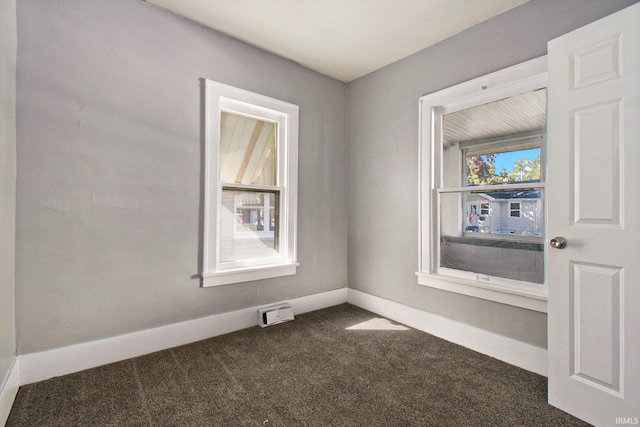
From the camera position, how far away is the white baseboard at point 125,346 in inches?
75.8

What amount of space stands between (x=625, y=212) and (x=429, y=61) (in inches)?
78.1

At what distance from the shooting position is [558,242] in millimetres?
1752

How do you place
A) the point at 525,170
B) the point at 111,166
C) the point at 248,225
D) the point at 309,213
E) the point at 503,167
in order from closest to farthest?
the point at 111,166 → the point at 525,170 → the point at 503,167 → the point at 248,225 → the point at 309,213

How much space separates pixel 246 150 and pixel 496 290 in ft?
8.15

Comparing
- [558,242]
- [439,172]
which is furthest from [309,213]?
[558,242]

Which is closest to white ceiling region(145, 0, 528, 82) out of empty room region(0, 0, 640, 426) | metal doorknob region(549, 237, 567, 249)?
empty room region(0, 0, 640, 426)

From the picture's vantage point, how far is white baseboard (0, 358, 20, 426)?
154 centimetres

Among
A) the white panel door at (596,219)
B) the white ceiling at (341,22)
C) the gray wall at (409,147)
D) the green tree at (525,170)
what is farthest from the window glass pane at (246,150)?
the white panel door at (596,219)

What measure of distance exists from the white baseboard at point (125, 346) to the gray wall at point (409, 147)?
143cm

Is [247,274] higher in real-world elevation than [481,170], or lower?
lower

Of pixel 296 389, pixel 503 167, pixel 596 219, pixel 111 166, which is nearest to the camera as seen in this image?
pixel 596 219

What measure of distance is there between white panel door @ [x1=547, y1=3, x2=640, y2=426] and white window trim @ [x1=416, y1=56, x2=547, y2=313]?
1.31ft

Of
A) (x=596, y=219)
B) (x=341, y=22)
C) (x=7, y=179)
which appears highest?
(x=341, y=22)

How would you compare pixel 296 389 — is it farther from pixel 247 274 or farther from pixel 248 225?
pixel 248 225
